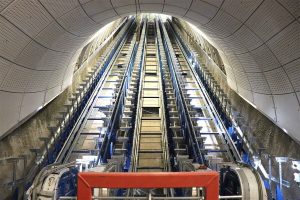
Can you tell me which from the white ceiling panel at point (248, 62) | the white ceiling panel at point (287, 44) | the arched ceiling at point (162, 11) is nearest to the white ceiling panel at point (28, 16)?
the arched ceiling at point (162, 11)

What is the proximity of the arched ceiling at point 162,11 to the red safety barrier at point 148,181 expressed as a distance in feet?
8.19

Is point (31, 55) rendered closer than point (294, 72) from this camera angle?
No

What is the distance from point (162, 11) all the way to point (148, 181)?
15.1 feet

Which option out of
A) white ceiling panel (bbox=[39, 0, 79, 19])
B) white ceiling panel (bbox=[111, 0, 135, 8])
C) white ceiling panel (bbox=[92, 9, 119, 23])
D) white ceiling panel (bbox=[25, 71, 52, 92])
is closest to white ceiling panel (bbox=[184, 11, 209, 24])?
white ceiling panel (bbox=[111, 0, 135, 8])

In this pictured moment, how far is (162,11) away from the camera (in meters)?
6.90

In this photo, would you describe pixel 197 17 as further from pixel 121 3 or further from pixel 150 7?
pixel 121 3

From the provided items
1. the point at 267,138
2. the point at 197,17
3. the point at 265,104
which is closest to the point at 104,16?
the point at 197,17

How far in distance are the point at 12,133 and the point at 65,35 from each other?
7.27ft

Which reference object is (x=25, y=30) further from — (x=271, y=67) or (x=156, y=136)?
(x=156, y=136)

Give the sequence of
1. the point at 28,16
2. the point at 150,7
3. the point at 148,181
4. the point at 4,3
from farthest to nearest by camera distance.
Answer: the point at 150,7 < the point at 28,16 < the point at 4,3 < the point at 148,181

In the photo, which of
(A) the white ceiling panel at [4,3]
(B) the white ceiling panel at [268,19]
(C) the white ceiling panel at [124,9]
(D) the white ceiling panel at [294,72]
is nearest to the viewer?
(A) the white ceiling panel at [4,3]

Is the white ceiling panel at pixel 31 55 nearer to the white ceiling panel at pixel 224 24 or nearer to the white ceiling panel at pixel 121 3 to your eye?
the white ceiling panel at pixel 121 3

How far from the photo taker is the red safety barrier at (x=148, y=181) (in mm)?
3033

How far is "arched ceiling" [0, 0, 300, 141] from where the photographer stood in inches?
187
